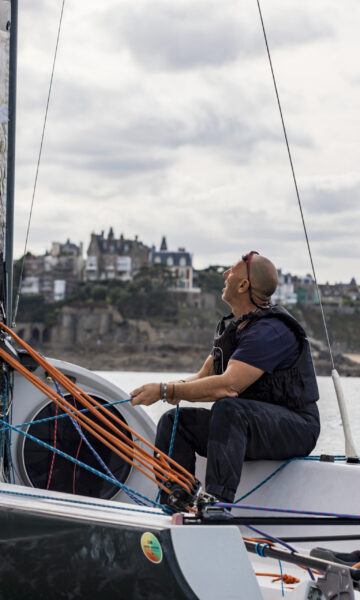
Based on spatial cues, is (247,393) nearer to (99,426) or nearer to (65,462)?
(99,426)

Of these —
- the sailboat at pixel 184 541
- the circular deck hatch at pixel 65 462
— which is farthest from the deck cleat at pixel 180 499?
the circular deck hatch at pixel 65 462

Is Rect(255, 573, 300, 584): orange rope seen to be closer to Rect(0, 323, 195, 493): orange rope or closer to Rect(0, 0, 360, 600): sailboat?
Rect(0, 0, 360, 600): sailboat

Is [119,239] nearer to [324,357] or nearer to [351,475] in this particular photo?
[324,357]

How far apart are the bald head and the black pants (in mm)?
392

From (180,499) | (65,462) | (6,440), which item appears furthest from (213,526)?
(65,462)

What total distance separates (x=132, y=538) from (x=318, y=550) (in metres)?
0.41

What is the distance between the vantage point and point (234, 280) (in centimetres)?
304

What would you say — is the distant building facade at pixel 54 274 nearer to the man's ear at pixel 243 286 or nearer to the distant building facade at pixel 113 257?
the distant building facade at pixel 113 257

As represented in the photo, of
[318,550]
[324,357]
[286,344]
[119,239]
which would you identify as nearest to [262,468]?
[286,344]

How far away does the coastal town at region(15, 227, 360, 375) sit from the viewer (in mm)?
72125

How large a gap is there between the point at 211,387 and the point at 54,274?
81579 mm

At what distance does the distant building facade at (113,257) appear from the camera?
85.1 meters

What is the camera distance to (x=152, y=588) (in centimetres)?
189

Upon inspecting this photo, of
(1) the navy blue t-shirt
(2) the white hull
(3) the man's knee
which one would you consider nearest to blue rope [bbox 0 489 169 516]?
(2) the white hull
